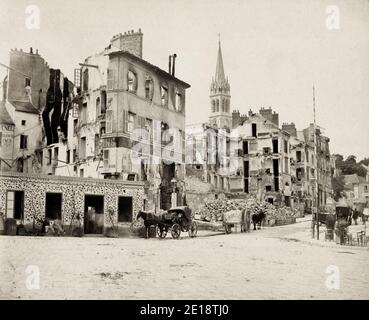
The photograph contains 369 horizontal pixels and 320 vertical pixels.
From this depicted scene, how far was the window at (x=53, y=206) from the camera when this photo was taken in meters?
8.41

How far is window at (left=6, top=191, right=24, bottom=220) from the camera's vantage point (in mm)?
7766

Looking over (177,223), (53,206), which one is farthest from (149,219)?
(53,206)

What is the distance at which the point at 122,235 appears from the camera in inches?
365

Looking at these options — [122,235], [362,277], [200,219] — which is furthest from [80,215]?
[362,277]

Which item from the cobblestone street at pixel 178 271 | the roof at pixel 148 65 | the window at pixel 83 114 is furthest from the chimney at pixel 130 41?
the cobblestone street at pixel 178 271

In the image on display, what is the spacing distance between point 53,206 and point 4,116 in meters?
2.01

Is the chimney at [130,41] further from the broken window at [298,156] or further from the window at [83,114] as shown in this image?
the broken window at [298,156]

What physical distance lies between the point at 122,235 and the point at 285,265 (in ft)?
12.4

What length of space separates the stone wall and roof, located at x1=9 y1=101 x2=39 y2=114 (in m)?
1.22

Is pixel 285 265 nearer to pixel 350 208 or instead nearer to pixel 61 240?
pixel 350 208

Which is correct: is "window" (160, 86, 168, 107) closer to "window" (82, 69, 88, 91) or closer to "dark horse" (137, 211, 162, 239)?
"window" (82, 69, 88, 91)

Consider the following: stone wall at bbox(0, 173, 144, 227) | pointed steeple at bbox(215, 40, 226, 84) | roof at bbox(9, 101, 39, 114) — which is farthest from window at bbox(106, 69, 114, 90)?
pointed steeple at bbox(215, 40, 226, 84)

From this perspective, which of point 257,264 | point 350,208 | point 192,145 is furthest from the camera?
point 192,145

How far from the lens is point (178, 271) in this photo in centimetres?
657
